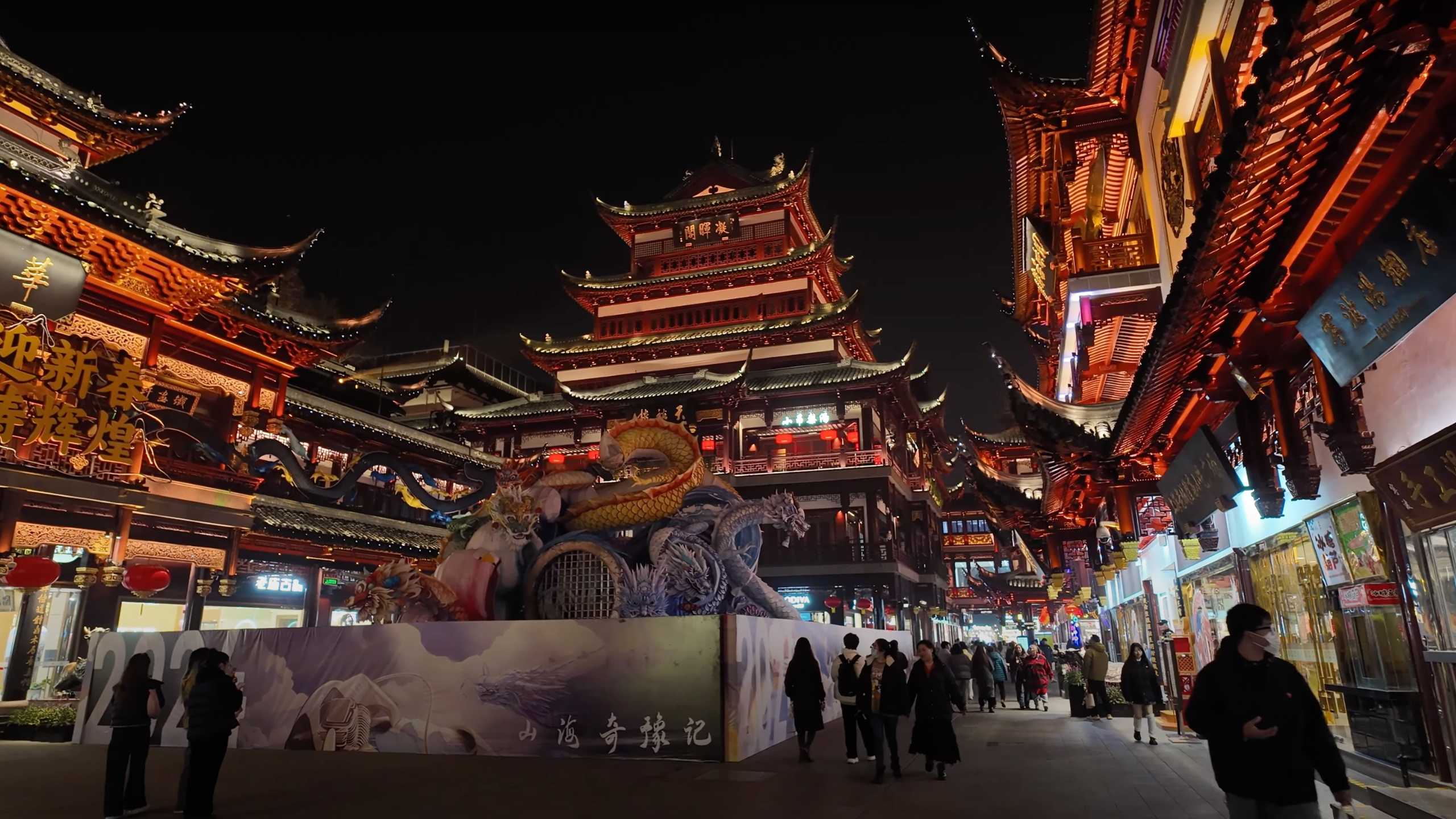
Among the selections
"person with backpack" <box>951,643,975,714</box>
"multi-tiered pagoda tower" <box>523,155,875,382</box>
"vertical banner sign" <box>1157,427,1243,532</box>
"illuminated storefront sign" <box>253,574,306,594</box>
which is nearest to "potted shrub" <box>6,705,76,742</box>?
"illuminated storefront sign" <box>253,574,306,594</box>

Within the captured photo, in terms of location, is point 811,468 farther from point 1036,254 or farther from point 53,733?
point 53,733

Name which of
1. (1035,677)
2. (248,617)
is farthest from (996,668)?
(248,617)

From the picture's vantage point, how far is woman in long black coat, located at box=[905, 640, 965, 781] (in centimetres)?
765

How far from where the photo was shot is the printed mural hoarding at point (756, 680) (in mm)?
8602

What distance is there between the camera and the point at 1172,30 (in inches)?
355

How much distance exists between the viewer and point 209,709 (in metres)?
6.09

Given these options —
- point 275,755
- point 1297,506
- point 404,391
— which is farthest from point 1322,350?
point 404,391

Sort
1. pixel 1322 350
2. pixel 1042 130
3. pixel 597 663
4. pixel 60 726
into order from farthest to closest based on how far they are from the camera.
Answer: pixel 1042 130
pixel 60 726
pixel 597 663
pixel 1322 350

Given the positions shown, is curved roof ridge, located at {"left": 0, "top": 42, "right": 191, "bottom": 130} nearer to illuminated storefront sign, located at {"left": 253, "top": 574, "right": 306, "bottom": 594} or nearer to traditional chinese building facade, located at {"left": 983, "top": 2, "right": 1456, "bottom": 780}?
illuminated storefront sign, located at {"left": 253, "top": 574, "right": 306, "bottom": 594}

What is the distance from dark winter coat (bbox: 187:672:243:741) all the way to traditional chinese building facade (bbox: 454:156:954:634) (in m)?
21.3

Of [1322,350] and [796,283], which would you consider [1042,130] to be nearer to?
[1322,350]

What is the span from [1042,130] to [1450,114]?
8.73 metres

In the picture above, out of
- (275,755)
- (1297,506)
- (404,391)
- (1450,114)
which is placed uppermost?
(404,391)

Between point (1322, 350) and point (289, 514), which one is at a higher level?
point (289, 514)
